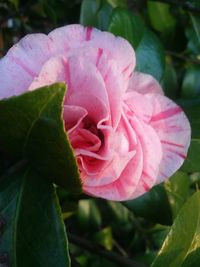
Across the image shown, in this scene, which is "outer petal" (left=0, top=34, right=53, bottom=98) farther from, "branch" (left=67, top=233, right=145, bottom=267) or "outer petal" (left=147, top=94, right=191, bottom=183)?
"branch" (left=67, top=233, right=145, bottom=267)

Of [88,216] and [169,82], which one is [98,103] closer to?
[169,82]

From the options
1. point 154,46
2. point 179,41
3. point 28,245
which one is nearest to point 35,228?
point 28,245

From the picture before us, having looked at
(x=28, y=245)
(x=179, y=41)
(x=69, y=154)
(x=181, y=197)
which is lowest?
(x=181, y=197)

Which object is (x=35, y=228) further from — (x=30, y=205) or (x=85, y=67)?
(x=85, y=67)

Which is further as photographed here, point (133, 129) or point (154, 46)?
point (154, 46)

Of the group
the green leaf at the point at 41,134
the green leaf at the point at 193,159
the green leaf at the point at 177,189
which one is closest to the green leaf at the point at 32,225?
the green leaf at the point at 41,134

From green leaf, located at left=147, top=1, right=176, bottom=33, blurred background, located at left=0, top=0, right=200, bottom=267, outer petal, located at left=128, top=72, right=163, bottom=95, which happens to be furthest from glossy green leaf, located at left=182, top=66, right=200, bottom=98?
outer petal, located at left=128, top=72, right=163, bottom=95

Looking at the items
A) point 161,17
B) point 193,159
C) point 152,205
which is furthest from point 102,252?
point 161,17

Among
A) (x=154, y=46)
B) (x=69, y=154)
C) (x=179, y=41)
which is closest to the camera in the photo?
(x=69, y=154)
